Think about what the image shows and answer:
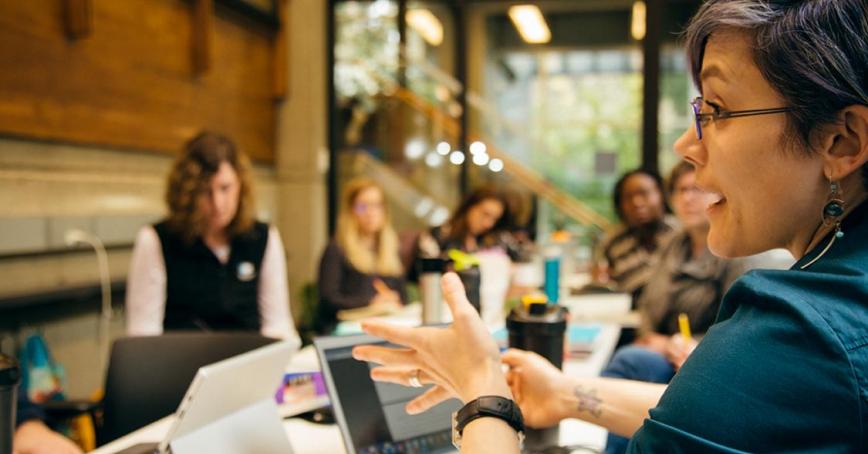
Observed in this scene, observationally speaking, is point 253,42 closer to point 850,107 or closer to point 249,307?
point 249,307

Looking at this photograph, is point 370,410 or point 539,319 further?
point 539,319

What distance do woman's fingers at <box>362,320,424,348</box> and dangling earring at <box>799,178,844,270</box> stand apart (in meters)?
0.50

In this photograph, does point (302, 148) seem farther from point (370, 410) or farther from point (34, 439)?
point (370, 410)

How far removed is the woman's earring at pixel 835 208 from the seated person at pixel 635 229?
3396mm

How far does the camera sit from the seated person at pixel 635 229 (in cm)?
431

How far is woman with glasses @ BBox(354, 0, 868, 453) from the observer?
72 centimetres

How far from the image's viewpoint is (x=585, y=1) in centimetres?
661

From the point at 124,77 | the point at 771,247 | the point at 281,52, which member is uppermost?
the point at 281,52

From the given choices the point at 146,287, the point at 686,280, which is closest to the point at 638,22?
the point at 686,280

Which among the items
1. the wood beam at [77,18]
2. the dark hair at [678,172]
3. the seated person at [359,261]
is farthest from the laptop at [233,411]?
the wood beam at [77,18]

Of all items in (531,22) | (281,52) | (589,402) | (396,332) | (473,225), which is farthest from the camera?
(531,22)

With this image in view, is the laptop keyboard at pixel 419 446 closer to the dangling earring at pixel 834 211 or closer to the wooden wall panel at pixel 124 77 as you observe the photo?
the dangling earring at pixel 834 211

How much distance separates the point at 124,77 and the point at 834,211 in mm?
4144

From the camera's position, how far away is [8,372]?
3.60 ft
